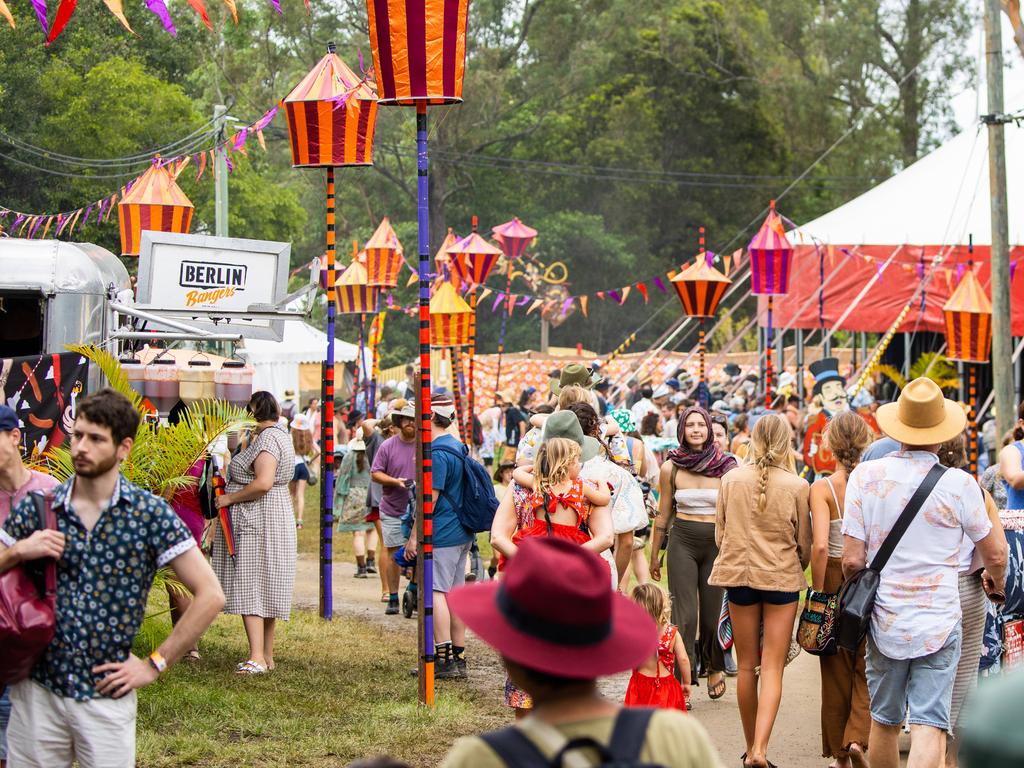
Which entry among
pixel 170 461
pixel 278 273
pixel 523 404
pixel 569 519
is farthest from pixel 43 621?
pixel 523 404

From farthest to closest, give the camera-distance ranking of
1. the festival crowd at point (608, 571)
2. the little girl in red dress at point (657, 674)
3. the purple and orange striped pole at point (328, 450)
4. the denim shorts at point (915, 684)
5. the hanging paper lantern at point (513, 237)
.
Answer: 1. the hanging paper lantern at point (513, 237)
2. the purple and orange striped pole at point (328, 450)
3. the little girl in red dress at point (657, 674)
4. the denim shorts at point (915, 684)
5. the festival crowd at point (608, 571)

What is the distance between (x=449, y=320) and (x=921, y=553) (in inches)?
651

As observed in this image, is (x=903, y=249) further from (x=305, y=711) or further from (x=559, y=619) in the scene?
(x=559, y=619)

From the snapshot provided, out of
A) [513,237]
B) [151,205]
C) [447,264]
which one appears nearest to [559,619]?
[151,205]

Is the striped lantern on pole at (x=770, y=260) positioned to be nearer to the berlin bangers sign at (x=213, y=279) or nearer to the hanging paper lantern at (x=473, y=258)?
the hanging paper lantern at (x=473, y=258)

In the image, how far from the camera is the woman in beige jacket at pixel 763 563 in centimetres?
653

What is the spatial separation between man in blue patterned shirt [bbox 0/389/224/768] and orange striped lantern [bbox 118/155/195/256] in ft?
41.6

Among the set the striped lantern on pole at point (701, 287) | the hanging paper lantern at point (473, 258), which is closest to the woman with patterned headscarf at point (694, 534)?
the striped lantern on pole at point (701, 287)

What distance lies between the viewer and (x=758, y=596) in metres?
6.65

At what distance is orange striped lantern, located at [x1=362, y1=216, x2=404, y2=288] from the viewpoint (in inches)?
971

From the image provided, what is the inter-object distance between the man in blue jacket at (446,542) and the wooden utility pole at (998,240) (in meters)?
6.35

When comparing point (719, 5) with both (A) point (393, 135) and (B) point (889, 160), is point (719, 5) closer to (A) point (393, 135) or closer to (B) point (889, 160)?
(B) point (889, 160)

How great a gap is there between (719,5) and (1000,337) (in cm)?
3701

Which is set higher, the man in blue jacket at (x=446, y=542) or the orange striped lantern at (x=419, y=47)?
the orange striped lantern at (x=419, y=47)
